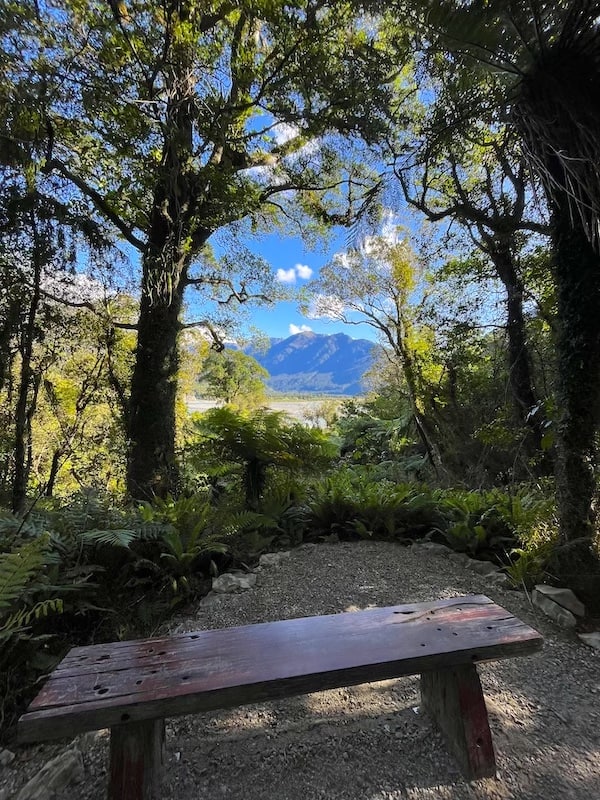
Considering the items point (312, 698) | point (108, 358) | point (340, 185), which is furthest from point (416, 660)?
point (340, 185)

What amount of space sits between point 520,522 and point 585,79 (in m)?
2.90

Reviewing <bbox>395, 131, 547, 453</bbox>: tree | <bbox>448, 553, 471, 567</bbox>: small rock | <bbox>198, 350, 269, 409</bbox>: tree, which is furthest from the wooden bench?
<bbox>198, 350, 269, 409</bbox>: tree

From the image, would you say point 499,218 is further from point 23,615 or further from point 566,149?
point 23,615

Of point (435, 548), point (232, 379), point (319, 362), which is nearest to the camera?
point (435, 548)

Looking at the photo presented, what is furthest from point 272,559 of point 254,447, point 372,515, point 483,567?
point 483,567

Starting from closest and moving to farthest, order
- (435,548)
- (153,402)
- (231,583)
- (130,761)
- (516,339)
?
(130,761), (231,583), (435,548), (153,402), (516,339)

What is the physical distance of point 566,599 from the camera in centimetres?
Answer: 232

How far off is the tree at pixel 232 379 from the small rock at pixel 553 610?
13681 millimetres

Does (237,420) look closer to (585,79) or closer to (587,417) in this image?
(587,417)

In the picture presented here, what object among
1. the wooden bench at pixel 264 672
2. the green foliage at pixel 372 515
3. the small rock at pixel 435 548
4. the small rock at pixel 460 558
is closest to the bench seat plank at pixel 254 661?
the wooden bench at pixel 264 672

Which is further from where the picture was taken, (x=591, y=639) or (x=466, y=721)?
(x=591, y=639)

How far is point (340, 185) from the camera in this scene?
655cm

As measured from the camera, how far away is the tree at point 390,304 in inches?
316

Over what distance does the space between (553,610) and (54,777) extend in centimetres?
271
